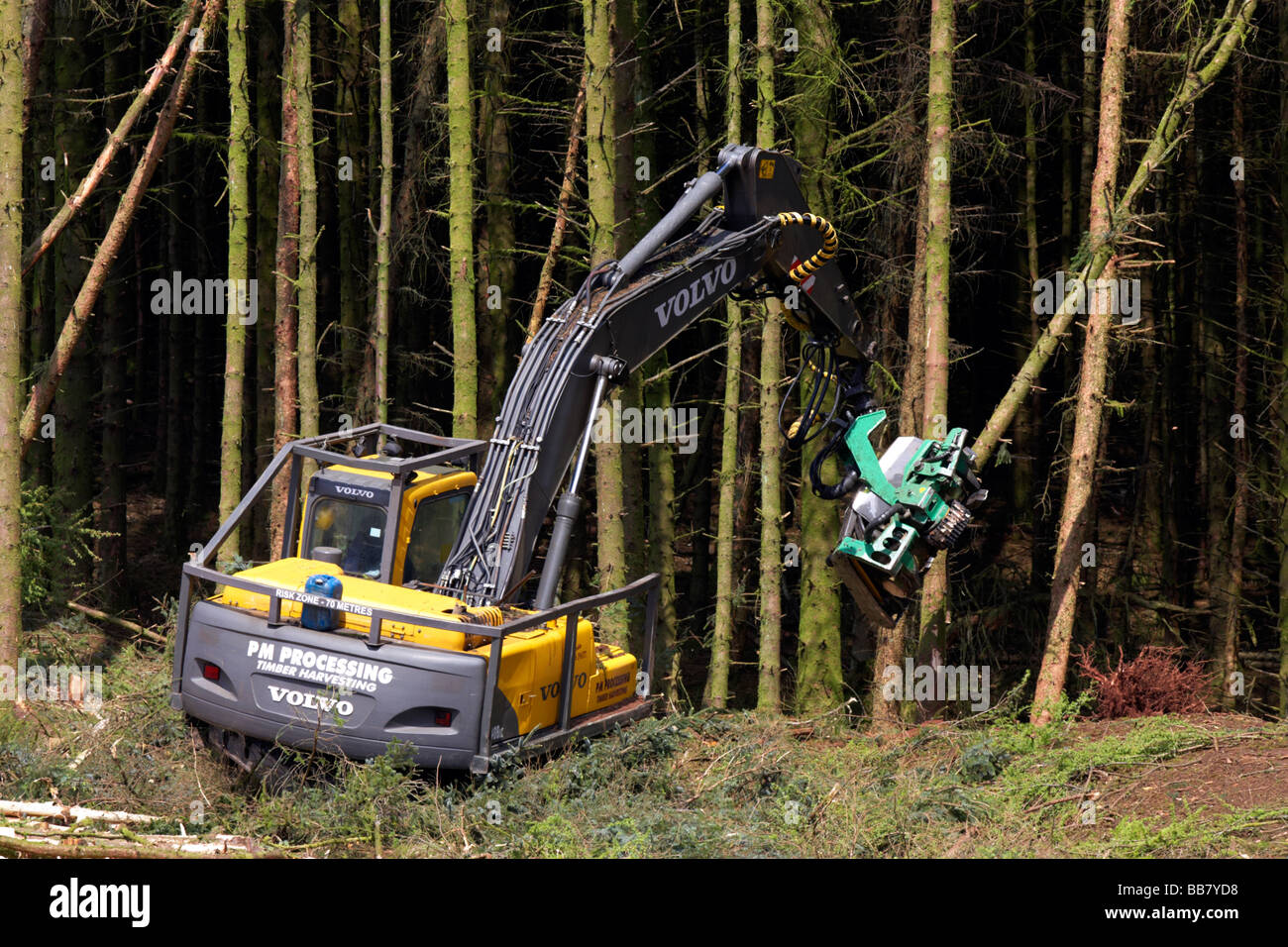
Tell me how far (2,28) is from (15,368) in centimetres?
296

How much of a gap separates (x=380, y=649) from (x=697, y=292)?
3684mm

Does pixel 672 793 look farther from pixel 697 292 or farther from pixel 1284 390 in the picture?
pixel 1284 390

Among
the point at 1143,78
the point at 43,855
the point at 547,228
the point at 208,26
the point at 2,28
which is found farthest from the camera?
the point at 547,228

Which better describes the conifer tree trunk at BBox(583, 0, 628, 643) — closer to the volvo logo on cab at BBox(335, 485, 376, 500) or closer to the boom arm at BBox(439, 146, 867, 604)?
the boom arm at BBox(439, 146, 867, 604)

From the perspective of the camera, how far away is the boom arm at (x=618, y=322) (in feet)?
32.2

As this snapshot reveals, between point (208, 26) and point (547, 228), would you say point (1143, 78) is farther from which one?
point (208, 26)

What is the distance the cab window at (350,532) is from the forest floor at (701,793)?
168cm

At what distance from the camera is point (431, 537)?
1105 cm

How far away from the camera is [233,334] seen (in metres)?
16.1

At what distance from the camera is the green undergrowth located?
892 cm

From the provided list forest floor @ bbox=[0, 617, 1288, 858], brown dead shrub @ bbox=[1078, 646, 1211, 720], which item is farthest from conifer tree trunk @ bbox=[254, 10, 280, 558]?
brown dead shrub @ bbox=[1078, 646, 1211, 720]

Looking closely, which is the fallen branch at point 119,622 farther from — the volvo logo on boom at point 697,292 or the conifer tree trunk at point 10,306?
the volvo logo on boom at point 697,292

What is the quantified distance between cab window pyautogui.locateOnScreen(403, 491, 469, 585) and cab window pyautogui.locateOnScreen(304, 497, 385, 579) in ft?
0.84

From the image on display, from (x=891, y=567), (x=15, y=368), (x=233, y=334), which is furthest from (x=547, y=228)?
(x=891, y=567)
